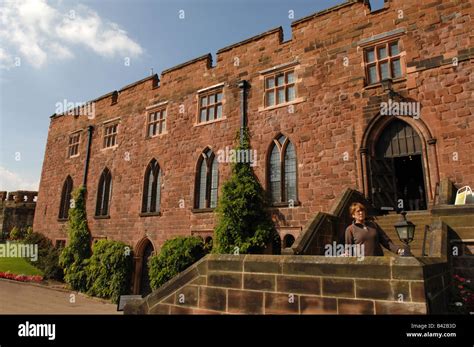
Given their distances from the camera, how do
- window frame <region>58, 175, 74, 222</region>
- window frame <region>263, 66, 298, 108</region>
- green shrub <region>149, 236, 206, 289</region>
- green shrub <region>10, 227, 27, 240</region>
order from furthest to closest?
1. green shrub <region>10, 227, 27, 240</region>
2. window frame <region>58, 175, 74, 222</region>
3. window frame <region>263, 66, 298, 108</region>
4. green shrub <region>149, 236, 206, 289</region>

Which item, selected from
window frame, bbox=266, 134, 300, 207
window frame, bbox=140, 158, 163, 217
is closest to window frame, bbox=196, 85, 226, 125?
window frame, bbox=266, 134, 300, 207

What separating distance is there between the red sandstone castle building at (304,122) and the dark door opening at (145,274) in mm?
107

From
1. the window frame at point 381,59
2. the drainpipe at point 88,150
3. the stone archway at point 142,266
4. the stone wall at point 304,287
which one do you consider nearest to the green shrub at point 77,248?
the drainpipe at point 88,150

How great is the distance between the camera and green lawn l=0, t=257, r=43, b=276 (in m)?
18.0

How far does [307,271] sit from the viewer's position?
4.52 metres

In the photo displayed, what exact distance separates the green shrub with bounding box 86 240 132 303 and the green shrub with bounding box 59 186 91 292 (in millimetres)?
806

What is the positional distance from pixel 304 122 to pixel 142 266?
1028 centimetres

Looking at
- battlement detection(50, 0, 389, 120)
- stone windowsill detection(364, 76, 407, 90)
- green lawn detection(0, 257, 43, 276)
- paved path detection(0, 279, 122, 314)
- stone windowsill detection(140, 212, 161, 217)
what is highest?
battlement detection(50, 0, 389, 120)

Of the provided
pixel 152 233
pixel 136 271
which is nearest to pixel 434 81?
pixel 152 233

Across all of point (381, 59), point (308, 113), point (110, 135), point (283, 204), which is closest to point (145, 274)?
point (283, 204)

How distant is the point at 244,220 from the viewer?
40.0 feet

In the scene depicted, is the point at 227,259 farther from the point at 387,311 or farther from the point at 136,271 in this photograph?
the point at 136,271

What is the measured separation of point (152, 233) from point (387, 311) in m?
13.2

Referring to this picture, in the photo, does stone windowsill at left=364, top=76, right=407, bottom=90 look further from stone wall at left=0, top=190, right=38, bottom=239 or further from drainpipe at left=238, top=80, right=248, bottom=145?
stone wall at left=0, top=190, right=38, bottom=239
